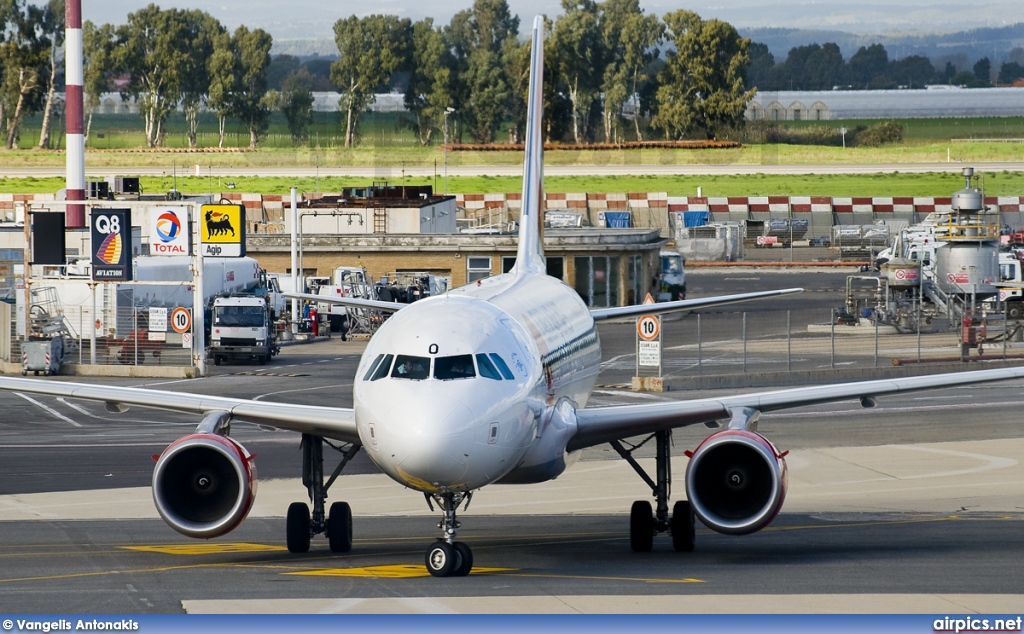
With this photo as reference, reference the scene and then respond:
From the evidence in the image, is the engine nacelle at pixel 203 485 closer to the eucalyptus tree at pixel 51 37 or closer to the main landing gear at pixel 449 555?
the main landing gear at pixel 449 555

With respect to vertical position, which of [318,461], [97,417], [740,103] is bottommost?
[97,417]

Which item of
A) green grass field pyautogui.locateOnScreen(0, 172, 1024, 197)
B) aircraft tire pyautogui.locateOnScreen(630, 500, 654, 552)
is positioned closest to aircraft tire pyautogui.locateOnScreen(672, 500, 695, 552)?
aircraft tire pyautogui.locateOnScreen(630, 500, 654, 552)

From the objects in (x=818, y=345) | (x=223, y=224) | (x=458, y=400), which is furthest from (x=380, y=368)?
(x=223, y=224)

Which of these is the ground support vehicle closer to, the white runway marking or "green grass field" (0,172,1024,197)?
the white runway marking

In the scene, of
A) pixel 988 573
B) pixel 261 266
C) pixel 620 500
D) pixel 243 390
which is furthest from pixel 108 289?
pixel 988 573

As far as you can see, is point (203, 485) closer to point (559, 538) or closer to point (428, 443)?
point (428, 443)

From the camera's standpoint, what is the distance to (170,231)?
5912cm

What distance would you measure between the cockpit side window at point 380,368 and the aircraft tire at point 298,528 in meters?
4.51

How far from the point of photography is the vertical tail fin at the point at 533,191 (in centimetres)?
3094

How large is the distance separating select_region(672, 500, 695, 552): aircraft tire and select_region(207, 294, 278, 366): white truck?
125 ft

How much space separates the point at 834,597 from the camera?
1870cm

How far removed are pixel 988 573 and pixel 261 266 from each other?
209 feet

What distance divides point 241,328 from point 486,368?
41612mm

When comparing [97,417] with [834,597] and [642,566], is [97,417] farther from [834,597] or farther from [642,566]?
[834,597]
